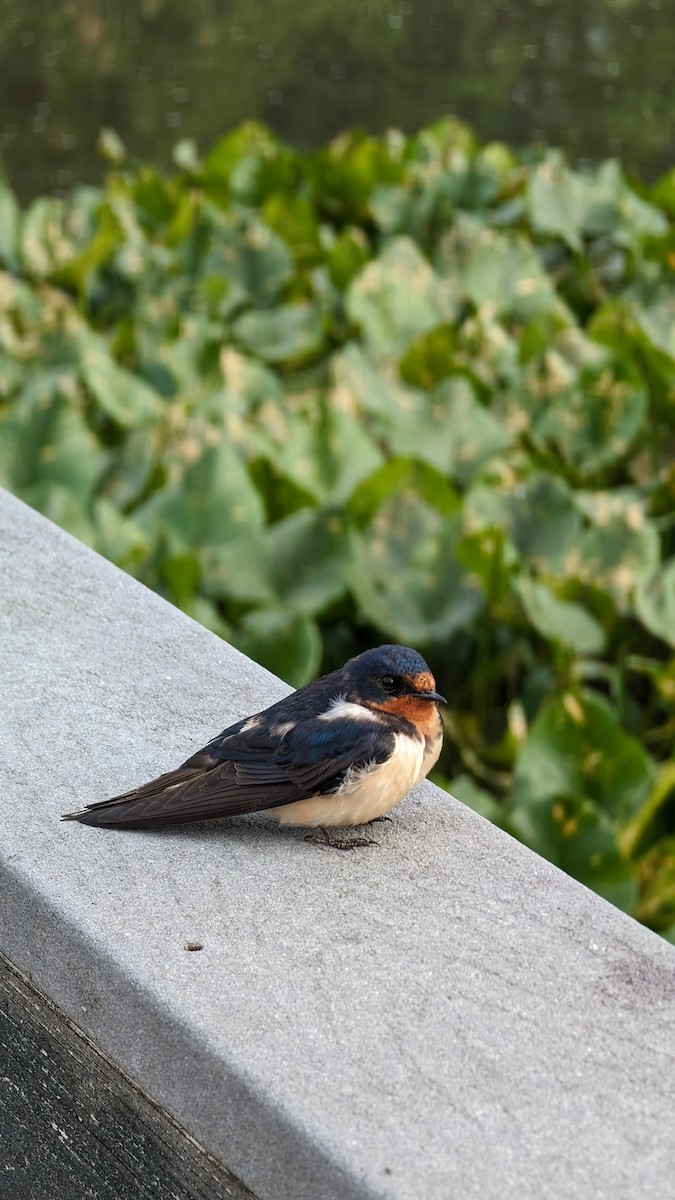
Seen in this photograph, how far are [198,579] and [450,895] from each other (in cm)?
175

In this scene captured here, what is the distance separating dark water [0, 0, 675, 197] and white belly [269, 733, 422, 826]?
6.90m

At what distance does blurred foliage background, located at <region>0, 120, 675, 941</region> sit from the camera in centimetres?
331

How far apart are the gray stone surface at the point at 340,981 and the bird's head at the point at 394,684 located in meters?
0.15

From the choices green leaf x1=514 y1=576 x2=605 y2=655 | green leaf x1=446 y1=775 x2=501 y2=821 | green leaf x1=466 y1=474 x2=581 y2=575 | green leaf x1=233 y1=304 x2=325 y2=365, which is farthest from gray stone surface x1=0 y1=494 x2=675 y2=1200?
green leaf x1=233 y1=304 x2=325 y2=365

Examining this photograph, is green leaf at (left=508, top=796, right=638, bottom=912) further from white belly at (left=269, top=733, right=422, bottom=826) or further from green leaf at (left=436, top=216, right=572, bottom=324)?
green leaf at (left=436, top=216, right=572, bottom=324)

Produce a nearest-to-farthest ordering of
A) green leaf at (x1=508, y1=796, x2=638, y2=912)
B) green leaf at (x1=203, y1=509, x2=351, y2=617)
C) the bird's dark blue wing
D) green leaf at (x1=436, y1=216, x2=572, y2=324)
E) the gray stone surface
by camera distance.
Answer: the gray stone surface → the bird's dark blue wing → green leaf at (x1=508, y1=796, x2=638, y2=912) → green leaf at (x1=203, y1=509, x2=351, y2=617) → green leaf at (x1=436, y1=216, x2=572, y2=324)

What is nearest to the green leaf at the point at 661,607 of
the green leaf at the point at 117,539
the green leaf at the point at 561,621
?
the green leaf at the point at 561,621

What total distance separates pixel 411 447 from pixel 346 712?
247 centimetres

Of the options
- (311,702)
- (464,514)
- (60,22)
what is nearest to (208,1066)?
(311,702)

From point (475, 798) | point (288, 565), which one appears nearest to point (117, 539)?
point (288, 565)

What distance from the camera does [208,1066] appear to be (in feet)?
4.56

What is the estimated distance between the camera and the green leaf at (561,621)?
3.54 meters

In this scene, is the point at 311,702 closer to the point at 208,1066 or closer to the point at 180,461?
the point at 208,1066

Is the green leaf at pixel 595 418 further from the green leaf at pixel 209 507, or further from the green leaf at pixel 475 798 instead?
the green leaf at pixel 475 798
